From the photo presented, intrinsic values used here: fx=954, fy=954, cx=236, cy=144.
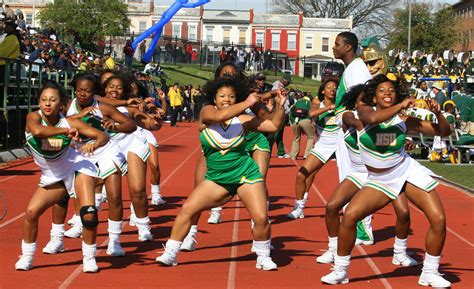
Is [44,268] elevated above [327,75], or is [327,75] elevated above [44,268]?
[327,75]

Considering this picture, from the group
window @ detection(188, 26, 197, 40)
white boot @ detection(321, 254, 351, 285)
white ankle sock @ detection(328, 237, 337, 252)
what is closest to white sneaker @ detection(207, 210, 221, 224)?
white ankle sock @ detection(328, 237, 337, 252)

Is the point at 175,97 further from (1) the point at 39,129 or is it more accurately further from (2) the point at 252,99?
(2) the point at 252,99

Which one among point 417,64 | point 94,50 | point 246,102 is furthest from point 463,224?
point 94,50

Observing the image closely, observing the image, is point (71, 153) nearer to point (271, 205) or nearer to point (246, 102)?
point (246, 102)

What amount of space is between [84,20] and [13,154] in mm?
39565

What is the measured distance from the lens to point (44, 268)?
834 centimetres

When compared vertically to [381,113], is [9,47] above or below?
above

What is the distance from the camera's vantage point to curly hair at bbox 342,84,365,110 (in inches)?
334

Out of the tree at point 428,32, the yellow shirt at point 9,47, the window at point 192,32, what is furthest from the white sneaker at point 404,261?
the window at point 192,32

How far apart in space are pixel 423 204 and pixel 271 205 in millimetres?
6274

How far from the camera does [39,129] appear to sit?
26.5 feet

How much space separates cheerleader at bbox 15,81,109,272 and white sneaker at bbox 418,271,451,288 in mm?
2760

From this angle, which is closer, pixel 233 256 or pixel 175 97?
pixel 233 256

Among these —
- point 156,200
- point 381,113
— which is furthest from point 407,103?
point 156,200
